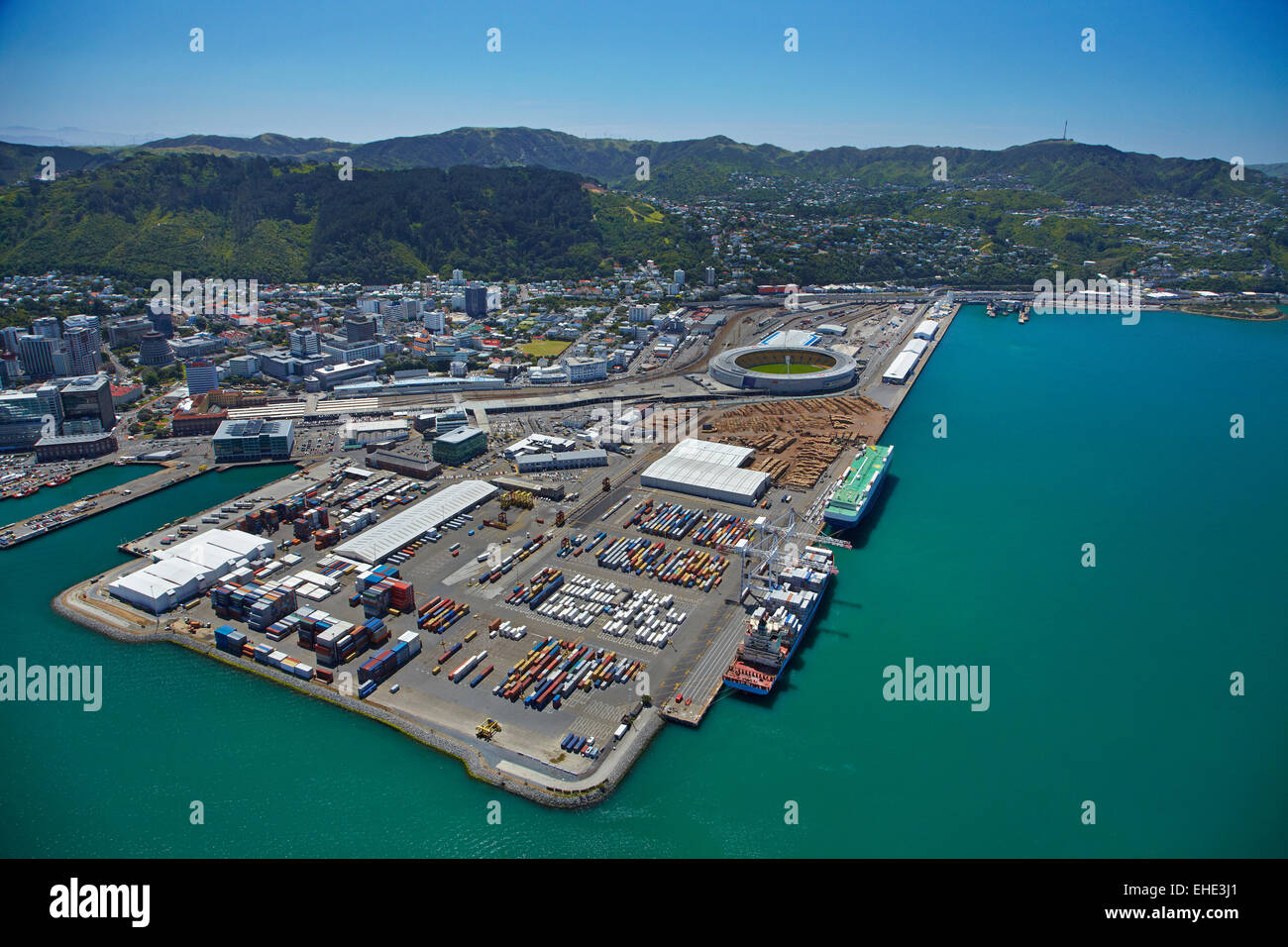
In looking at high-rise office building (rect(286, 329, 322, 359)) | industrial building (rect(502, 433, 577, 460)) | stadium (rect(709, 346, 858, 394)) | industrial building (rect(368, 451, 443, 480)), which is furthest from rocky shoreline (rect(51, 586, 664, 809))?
stadium (rect(709, 346, 858, 394))

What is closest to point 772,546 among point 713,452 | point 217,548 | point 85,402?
point 713,452

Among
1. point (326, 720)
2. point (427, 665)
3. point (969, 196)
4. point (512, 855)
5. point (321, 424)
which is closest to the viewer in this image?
point (512, 855)

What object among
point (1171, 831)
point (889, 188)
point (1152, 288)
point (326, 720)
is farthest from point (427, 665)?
point (889, 188)

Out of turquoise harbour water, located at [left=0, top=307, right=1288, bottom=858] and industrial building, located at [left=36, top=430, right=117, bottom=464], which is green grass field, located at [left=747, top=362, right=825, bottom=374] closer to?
turquoise harbour water, located at [left=0, top=307, right=1288, bottom=858]

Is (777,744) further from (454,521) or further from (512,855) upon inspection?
(454,521)

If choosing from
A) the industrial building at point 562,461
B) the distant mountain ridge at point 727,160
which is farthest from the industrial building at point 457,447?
the distant mountain ridge at point 727,160

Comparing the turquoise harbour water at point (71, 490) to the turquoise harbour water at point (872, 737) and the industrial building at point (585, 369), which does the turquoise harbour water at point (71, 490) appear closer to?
the turquoise harbour water at point (872, 737)
